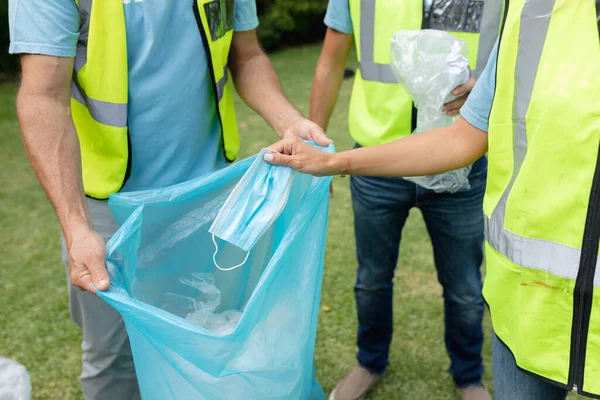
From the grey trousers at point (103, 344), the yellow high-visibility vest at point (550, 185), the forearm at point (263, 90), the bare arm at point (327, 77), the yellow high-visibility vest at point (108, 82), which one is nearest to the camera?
the yellow high-visibility vest at point (550, 185)

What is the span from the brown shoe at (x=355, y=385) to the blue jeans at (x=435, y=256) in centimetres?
4

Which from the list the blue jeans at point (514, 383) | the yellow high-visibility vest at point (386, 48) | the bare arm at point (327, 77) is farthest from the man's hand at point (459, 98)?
the blue jeans at point (514, 383)

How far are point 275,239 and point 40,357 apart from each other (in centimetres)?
169

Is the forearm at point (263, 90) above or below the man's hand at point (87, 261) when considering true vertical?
above

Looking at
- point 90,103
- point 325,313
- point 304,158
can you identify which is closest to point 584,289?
point 304,158

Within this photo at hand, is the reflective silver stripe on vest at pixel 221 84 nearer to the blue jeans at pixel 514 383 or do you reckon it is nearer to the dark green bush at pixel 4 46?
the blue jeans at pixel 514 383

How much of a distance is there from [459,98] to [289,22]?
8770 millimetres

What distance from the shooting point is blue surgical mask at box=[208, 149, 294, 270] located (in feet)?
5.31

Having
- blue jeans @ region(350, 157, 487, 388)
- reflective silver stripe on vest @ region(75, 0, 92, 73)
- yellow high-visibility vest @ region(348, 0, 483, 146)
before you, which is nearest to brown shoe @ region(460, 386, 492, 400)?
blue jeans @ region(350, 157, 487, 388)

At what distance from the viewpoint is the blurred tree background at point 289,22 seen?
10.4 metres

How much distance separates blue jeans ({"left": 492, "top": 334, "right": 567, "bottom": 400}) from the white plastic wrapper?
2.61 ft

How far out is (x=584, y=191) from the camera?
1.24 m

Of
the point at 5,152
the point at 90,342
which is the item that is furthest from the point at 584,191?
the point at 5,152

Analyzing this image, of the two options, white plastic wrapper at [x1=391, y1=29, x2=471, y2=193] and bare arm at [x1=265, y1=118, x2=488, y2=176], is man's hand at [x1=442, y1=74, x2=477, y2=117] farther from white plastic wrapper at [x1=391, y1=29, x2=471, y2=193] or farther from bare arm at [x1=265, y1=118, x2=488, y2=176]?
bare arm at [x1=265, y1=118, x2=488, y2=176]
